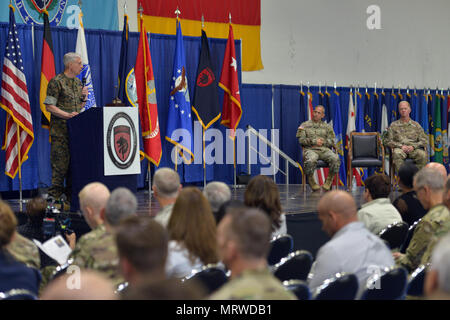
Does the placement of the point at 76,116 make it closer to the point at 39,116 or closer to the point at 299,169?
the point at 39,116

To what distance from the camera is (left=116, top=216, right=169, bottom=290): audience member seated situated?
1.61 meters

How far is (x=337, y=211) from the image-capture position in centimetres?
286

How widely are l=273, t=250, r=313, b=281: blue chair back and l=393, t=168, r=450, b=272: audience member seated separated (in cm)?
65

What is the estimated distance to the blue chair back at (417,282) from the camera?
106 inches

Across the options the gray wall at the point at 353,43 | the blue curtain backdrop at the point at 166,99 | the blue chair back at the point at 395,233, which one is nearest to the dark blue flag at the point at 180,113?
the blue curtain backdrop at the point at 166,99

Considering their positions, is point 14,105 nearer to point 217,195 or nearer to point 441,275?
point 217,195

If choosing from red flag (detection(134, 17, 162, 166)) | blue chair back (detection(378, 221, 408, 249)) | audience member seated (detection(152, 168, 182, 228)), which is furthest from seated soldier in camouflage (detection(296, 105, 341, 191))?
audience member seated (detection(152, 168, 182, 228))

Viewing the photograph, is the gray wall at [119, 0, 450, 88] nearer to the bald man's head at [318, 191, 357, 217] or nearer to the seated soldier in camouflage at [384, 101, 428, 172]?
the seated soldier in camouflage at [384, 101, 428, 172]

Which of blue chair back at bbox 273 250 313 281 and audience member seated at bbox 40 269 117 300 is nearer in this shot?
audience member seated at bbox 40 269 117 300

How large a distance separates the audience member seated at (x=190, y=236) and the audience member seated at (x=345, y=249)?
47 centimetres

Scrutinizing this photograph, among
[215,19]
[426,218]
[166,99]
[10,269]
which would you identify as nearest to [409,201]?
[426,218]

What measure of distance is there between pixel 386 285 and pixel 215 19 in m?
8.53

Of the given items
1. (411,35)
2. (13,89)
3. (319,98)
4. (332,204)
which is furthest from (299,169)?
(332,204)
